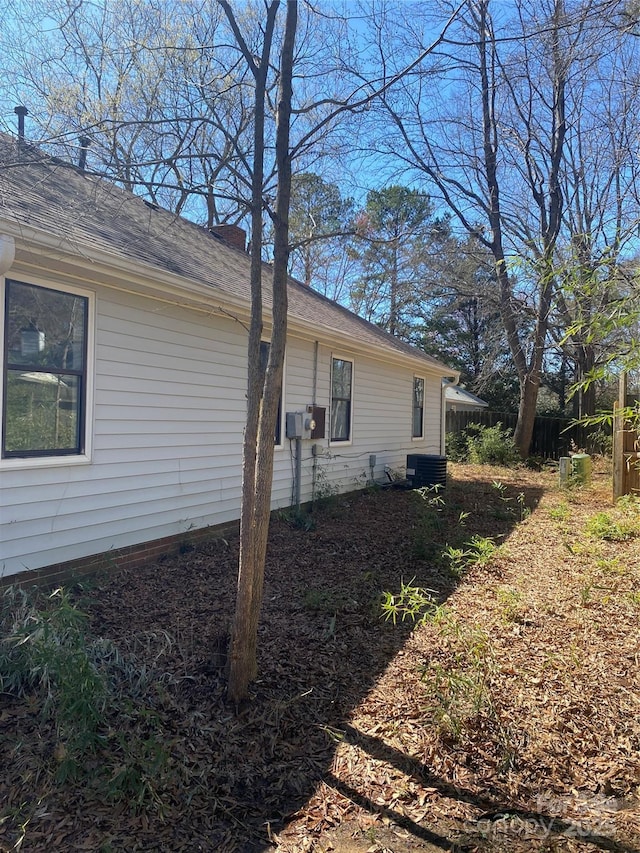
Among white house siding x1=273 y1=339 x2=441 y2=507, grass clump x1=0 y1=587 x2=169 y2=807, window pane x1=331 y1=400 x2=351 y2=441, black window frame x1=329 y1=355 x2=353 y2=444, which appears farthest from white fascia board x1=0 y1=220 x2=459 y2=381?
grass clump x1=0 y1=587 x2=169 y2=807

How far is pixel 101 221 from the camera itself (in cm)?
554

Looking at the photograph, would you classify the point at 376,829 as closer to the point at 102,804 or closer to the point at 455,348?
the point at 102,804

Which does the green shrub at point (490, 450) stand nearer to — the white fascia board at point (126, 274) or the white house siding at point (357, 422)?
the white house siding at point (357, 422)

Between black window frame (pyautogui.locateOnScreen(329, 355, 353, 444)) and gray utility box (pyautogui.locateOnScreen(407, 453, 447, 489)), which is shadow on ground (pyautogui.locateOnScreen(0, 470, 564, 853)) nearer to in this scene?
black window frame (pyautogui.locateOnScreen(329, 355, 353, 444))

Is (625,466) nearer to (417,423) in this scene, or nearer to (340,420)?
(340,420)

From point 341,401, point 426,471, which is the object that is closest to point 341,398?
point 341,401

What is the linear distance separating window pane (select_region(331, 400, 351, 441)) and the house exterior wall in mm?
1137

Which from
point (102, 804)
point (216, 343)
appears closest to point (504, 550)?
point (216, 343)

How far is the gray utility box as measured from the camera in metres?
11.3

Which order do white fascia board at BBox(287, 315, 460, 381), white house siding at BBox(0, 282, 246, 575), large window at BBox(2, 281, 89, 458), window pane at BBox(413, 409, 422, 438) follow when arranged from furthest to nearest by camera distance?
window pane at BBox(413, 409, 422, 438) < white fascia board at BBox(287, 315, 460, 381) < white house siding at BBox(0, 282, 246, 575) < large window at BBox(2, 281, 89, 458)

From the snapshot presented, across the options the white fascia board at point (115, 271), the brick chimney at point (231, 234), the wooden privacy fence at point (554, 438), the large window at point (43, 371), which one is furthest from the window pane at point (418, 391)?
the large window at point (43, 371)

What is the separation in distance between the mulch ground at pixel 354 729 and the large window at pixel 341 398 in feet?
15.1

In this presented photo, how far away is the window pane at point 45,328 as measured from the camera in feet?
13.9

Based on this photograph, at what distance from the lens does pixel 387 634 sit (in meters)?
4.25
